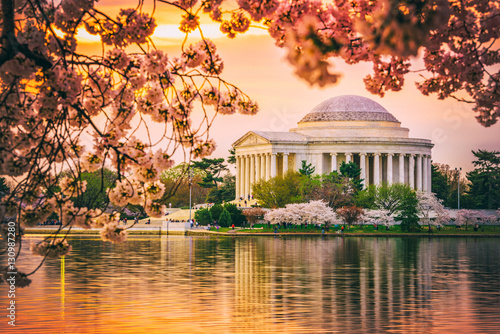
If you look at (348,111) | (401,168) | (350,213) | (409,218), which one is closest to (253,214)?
(350,213)

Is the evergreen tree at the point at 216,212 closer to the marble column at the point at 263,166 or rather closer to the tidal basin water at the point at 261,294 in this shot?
the marble column at the point at 263,166

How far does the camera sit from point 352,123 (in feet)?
543

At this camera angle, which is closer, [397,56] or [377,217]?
[397,56]

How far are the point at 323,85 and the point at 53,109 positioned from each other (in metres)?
A: 6.34

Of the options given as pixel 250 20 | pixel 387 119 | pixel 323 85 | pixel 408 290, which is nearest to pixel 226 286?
pixel 408 290

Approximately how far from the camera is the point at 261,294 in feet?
140

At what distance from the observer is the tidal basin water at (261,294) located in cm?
3234

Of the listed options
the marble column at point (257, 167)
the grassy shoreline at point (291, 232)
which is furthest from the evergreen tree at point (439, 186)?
the grassy shoreline at point (291, 232)

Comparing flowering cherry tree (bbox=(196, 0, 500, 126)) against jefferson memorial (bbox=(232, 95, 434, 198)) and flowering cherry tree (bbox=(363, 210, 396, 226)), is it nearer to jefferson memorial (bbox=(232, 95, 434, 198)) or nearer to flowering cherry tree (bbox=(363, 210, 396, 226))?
flowering cherry tree (bbox=(363, 210, 396, 226))

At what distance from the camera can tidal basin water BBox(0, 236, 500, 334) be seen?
3234 centimetres

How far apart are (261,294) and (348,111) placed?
128 m

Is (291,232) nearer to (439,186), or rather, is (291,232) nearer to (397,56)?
(439,186)

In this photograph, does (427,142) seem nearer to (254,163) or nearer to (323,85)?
(254,163)

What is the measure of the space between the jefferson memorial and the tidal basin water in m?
85.5
